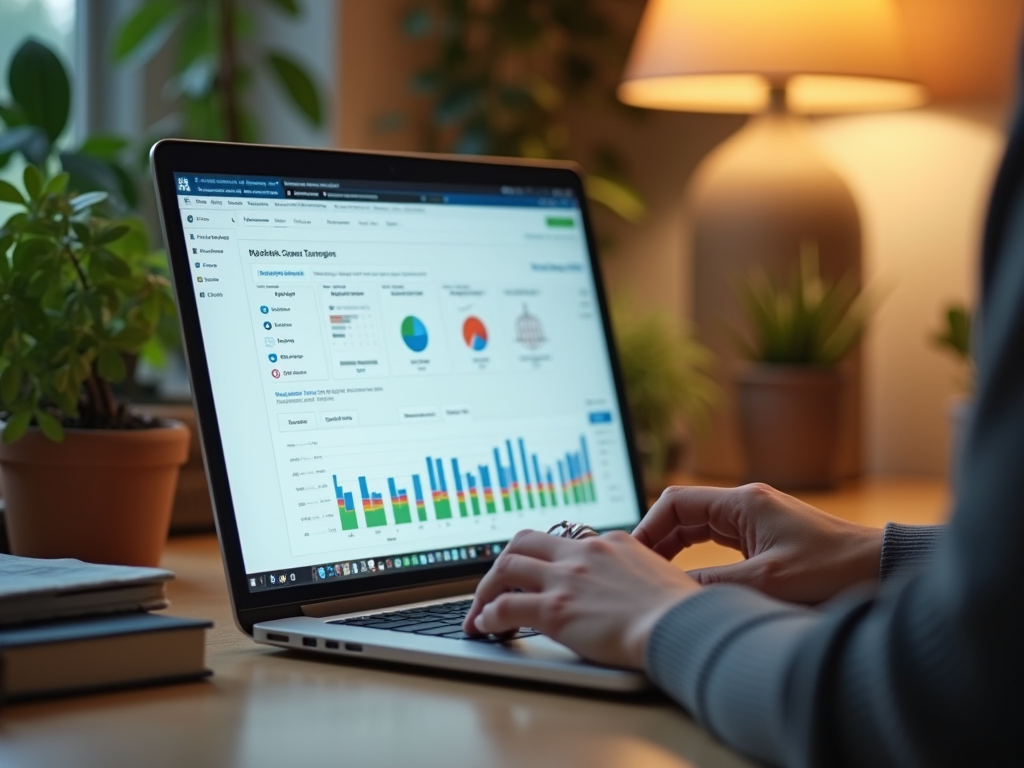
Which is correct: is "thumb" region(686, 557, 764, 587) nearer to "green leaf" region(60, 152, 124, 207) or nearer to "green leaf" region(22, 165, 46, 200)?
"green leaf" region(22, 165, 46, 200)

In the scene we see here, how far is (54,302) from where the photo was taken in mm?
951

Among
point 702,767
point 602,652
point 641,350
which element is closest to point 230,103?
point 641,350

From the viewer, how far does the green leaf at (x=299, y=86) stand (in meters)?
1.68

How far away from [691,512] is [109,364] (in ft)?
1.39

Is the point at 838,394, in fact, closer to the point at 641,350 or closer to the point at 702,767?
the point at 641,350

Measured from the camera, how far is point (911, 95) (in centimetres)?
177

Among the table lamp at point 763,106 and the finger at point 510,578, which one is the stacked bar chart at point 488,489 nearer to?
the finger at point 510,578

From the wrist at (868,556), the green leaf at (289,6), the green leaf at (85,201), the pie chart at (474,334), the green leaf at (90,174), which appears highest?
the green leaf at (289,6)

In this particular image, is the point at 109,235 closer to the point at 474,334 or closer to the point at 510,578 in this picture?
the point at 474,334

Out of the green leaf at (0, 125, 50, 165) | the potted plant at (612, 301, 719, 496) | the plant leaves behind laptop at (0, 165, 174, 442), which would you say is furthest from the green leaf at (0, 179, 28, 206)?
the potted plant at (612, 301, 719, 496)

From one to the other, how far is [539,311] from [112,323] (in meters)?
0.33

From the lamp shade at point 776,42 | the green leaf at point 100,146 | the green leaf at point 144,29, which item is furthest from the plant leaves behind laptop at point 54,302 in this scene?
the lamp shade at point 776,42

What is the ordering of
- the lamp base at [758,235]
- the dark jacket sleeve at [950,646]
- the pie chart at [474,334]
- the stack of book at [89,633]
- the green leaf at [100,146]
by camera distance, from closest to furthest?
the dark jacket sleeve at [950,646] < the stack of book at [89,633] < the pie chart at [474,334] < the green leaf at [100,146] < the lamp base at [758,235]

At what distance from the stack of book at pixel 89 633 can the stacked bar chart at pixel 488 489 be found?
19 cm
